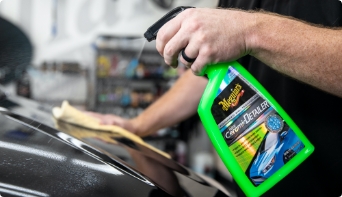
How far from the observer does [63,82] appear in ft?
10.5

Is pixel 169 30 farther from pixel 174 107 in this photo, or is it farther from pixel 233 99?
pixel 174 107

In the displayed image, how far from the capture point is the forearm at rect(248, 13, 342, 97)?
2.06 ft

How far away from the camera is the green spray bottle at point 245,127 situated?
0.64 metres

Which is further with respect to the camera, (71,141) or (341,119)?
(341,119)

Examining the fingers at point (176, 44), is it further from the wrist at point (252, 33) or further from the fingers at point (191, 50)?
the wrist at point (252, 33)

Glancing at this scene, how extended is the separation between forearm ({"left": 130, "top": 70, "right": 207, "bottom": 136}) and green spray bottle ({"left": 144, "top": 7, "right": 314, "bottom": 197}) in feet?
1.72

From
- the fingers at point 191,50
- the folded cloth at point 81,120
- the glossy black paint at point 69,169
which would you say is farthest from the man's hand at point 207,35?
the folded cloth at point 81,120

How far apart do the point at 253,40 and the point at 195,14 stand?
115mm

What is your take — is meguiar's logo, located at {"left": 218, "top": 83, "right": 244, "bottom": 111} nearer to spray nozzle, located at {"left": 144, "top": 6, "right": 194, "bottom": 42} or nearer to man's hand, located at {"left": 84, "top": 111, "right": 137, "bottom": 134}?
spray nozzle, located at {"left": 144, "top": 6, "right": 194, "bottom": 42}

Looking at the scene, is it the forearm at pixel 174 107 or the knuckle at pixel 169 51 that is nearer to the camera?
the knuckle at pixel 169 51

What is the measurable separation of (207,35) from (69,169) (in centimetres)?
31

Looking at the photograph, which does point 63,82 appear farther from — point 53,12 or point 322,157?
point 322,157

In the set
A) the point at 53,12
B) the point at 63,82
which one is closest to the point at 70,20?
the point at 53,12

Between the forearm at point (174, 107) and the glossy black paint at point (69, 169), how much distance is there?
1.45 feet
